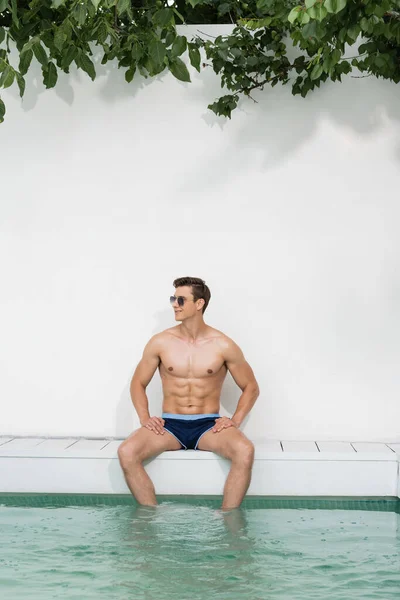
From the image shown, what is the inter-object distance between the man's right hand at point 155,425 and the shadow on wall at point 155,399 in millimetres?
629

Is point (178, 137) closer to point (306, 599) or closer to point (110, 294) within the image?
point (110, 294)

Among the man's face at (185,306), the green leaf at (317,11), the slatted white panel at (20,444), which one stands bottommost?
the slatted white panel at (20,444)

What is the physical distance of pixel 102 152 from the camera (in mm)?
5184

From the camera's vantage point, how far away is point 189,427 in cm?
453

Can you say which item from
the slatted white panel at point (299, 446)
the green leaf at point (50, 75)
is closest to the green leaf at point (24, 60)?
the green leaf at point (50, 75)

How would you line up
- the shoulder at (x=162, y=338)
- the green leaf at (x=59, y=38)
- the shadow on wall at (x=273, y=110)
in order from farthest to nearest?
the shadow on wall at (x=273, y=110), the shoulder at (x=162, y=338), the green leaf at (x=59, y=38)

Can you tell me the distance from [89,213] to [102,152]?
1.20ft

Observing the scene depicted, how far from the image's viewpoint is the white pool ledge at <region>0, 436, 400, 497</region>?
4379 millimetres

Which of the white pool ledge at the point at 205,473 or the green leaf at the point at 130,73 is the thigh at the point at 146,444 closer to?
the white pool ledge at the point at 205,473

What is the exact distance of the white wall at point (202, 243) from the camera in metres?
5.09

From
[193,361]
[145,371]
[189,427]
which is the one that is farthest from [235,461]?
[145,371]

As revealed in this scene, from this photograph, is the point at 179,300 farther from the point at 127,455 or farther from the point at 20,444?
the point at 20,444

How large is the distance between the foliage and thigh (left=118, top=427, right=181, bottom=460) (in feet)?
5.84

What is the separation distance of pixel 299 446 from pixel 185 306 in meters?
0.99
